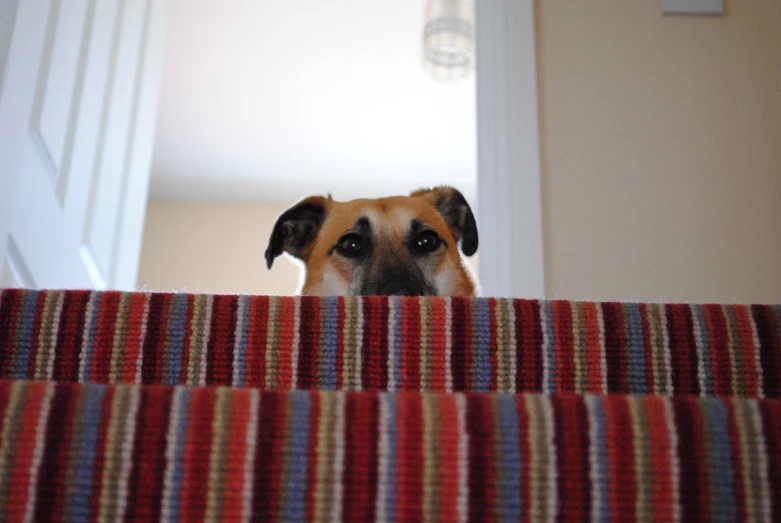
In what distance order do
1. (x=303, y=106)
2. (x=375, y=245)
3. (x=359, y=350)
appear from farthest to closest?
(x=303, y=106), (x=375, y=245), (x=359, y=350)

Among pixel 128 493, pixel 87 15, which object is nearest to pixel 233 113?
pixel 87 15

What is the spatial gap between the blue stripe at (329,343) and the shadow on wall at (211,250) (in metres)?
5.27

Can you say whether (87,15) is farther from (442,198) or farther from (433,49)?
(433,49)

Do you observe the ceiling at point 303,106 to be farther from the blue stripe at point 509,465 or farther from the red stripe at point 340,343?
the blue stripe at point 509,465

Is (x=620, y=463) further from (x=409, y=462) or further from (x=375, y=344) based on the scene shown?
(x=375, y=344)

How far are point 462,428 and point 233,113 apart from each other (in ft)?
15.8

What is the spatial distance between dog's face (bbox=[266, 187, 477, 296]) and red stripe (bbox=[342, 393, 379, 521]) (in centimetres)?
101

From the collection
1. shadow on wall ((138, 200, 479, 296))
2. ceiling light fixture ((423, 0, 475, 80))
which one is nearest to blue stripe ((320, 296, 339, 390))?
ceiling light fixture ((423, 0, 475, 80))

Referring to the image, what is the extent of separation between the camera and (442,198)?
6.84ft

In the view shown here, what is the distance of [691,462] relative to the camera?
649mm

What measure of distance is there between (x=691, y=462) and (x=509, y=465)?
0.15 m

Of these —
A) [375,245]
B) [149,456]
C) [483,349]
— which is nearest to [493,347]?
[483,349]

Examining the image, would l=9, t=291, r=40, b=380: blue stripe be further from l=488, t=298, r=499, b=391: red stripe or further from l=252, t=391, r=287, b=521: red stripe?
l=488, t=298, r=499, b=391: red stripe

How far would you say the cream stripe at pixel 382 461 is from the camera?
64cm
